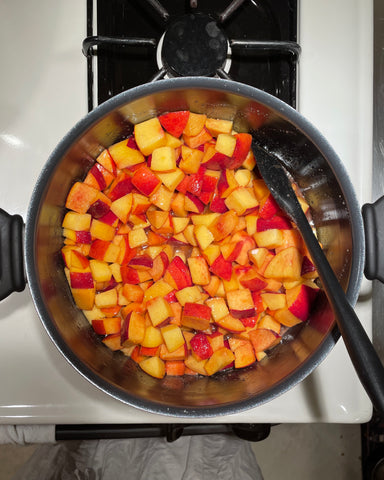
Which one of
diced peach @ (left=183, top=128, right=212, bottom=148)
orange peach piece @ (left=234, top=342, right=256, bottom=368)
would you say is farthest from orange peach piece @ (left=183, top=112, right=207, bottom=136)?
orange peach piece @ (left=234, top=342, right=256, bottom=368)

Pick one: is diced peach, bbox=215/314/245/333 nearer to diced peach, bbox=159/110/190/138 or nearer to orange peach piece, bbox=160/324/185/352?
orange peach piece, bbox=160/324/185/352

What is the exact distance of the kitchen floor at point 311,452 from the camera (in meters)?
1.69

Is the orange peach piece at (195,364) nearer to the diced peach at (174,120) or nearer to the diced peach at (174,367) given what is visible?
the diced peach at (174,367)

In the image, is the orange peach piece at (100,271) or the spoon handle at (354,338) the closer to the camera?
the spoon handle at (354,338)

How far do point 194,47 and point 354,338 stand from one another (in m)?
0.64

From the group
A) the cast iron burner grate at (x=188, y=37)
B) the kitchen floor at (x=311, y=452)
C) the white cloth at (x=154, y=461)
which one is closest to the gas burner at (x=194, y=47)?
the cast iron burner grate at (x=188, y=37)

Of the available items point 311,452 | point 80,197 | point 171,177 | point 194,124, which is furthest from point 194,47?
point 311,452

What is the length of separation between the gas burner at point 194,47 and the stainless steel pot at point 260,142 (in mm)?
94

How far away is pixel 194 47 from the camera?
942 millimetres

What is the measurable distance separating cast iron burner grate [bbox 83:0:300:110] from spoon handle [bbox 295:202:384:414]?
15.7 inches

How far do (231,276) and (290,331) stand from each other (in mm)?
173

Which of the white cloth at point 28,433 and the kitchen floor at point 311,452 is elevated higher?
the white cloth at point 28,433

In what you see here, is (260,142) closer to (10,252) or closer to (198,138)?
(198,138)

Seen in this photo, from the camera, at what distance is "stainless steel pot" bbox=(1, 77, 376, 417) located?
0.77 m
